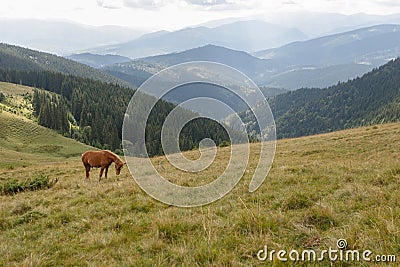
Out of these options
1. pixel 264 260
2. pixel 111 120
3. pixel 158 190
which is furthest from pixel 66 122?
pixel 264 260

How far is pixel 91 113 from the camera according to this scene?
144250 millimetres

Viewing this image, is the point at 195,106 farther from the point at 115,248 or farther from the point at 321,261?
the point at 321,261
